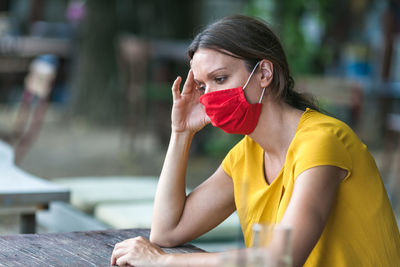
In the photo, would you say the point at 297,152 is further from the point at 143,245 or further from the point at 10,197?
the point at 10,197

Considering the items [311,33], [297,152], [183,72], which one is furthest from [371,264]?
[311,33]

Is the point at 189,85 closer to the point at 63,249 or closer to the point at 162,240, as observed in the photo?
the point at 162,240

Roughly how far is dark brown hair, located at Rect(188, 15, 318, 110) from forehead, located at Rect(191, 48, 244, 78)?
0.04 ft

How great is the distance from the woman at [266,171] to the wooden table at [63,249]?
8 centimetres

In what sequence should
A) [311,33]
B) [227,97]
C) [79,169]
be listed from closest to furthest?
[227,97], [79,169], [311,33]

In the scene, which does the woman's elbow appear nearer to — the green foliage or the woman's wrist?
the woman's wrist

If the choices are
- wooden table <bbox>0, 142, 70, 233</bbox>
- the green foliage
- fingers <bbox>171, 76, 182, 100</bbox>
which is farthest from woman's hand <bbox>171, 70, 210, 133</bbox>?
the green foliage

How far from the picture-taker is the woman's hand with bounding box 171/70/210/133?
7.02 ft

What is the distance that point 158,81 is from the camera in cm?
888

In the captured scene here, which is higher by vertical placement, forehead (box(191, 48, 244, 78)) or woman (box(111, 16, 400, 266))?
forehead (box(191, 48, 244, 78))

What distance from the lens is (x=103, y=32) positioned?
9.81 meters

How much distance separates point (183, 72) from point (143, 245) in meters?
6.87

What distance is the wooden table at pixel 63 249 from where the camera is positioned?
1.66 meters

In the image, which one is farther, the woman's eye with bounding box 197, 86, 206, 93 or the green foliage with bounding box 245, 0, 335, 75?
the green foliage with bounding box 245, 0, 335, 75
